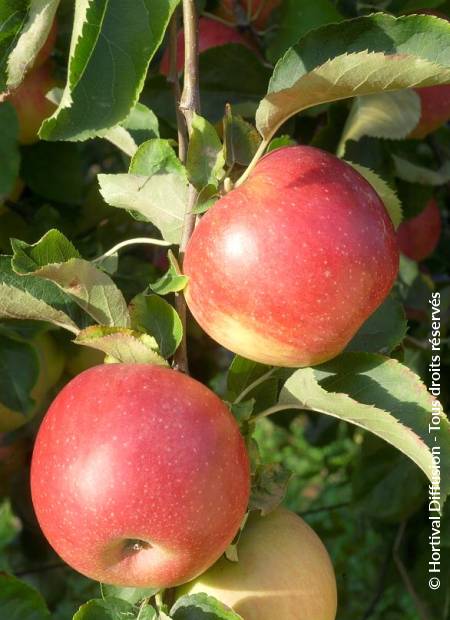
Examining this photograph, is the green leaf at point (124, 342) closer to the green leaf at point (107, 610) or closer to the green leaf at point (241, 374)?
the green leaf at point (241, 374)

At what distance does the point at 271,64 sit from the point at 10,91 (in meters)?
0.60

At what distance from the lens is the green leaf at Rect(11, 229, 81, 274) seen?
0.86m

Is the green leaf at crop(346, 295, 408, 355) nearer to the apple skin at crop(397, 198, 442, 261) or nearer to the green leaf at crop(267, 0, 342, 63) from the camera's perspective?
the green leaf at crop(267, 0, 342, 63)

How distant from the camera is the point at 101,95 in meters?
0.83

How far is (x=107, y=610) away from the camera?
35.0 inches

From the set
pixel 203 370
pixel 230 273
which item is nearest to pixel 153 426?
pixel 230 273

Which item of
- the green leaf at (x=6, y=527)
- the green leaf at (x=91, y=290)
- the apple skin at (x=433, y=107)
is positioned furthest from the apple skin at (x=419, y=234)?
the green leaf at (x=6, y=527)

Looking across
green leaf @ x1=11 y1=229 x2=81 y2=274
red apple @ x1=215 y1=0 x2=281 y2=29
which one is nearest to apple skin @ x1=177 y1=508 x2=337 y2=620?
green leaf @ x1=11 y1=229 x2=81 y2=274

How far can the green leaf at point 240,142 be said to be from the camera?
911 mm

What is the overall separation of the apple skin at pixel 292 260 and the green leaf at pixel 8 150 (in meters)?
0.54

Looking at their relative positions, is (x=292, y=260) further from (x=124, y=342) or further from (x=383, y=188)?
(x=383, y=188)

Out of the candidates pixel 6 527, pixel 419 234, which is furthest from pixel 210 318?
pixel 6 527

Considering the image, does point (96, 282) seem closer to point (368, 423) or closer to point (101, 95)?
point (101, 95)

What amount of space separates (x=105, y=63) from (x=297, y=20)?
0.51m
